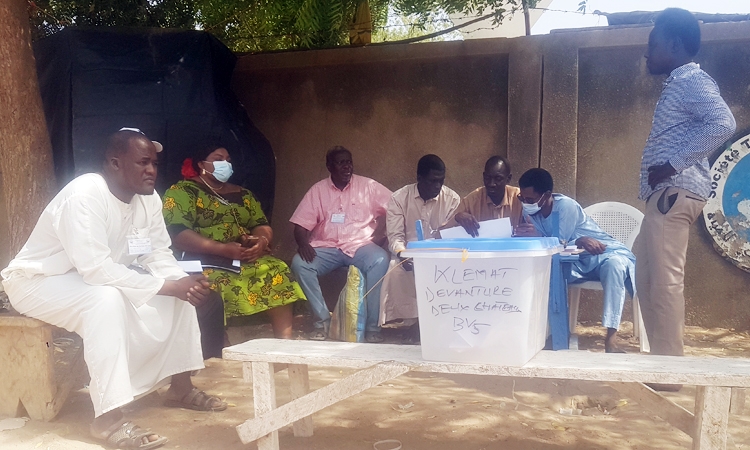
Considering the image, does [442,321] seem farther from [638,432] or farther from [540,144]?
[540,144]

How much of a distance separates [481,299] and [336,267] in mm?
2834

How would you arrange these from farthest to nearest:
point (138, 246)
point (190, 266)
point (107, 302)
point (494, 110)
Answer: point (494, 110)
point (190, 266)
point (138, 246)
point (107, 302)

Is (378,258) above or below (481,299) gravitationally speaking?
below

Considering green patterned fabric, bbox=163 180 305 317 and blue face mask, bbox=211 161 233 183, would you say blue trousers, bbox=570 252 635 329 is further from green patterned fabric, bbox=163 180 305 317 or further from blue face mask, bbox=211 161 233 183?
blue face mask, bbox=211 161 233 183

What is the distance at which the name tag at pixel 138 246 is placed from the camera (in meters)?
3.51

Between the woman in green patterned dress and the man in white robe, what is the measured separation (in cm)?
78

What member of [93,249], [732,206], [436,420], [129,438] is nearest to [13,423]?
[129,438]

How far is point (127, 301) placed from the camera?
10.7 feet

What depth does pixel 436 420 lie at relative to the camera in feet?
10.9

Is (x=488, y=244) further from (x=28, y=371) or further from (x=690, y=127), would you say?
(x=28, y=371)

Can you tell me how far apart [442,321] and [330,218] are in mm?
2895

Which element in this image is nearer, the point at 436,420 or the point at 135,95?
the point at 436,420

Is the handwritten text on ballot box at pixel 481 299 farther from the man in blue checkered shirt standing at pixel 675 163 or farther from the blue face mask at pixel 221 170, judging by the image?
the blue face mask at pixel 221 170

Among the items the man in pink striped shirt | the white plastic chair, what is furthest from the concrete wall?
the man in pink striped shirt
